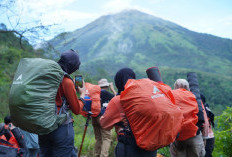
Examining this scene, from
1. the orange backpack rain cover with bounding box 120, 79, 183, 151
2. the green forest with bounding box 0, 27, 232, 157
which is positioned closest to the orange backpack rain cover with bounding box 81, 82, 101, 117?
the green forest with bounding box 0, 27, 232, 157

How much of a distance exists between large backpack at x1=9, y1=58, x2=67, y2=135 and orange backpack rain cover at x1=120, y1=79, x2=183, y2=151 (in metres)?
0.70

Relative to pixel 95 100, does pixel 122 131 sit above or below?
above

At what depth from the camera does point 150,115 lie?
1.67 metres

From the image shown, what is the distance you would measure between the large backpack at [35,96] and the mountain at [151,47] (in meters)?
78.6

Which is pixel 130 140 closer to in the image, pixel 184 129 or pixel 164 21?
pixel 184 129

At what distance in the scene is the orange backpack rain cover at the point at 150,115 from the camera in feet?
5.52

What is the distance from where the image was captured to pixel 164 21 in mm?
166125

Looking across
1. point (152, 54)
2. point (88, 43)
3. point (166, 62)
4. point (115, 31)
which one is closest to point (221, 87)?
point (166, 62)

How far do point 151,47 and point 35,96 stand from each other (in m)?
121

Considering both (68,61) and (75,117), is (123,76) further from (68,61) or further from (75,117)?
(75,117)

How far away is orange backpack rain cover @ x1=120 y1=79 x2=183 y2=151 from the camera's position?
1.68m

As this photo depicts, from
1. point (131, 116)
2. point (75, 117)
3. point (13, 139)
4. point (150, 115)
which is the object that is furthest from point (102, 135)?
point (75, 117)

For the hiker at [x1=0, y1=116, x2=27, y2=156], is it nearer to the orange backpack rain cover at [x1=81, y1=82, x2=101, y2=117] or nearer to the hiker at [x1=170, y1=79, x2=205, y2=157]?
the orange backpack rain cover at [x1=81, y1=82, x2=101, y2=117]

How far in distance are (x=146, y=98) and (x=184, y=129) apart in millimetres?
1184
